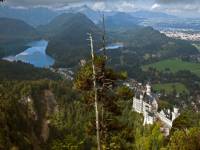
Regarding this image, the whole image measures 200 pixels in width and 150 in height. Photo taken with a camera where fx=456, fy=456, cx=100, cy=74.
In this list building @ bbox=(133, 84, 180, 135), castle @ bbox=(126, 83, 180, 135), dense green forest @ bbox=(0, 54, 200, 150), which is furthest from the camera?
castle @ bbox=(126, 83, 180, 135)

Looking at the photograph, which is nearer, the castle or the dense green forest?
the dense green forest

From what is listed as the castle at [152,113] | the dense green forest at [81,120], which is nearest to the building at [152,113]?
the castle at [152,113]

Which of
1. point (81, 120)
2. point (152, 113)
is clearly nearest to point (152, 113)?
point (152, 113)

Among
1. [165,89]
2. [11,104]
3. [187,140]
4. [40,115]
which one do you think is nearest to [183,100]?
[165,89]

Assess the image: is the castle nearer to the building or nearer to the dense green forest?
the building

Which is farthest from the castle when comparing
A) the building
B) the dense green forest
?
the dense green forest

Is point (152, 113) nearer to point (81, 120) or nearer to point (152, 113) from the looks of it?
point (152, 113)

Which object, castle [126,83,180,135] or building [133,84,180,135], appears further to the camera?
castle [126,83,180,135]

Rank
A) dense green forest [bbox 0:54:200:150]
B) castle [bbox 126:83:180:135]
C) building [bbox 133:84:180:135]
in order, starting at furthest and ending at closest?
castle [bbox 126:83:180:135] → building [bbox 133:84:180:135] → dense green forest [bbox 0:54:200:150]

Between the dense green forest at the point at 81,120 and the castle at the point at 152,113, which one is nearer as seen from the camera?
the dense green forest at the point at 81,120

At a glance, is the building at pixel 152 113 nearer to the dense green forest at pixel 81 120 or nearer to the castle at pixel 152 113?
the castle at pixel 152 113

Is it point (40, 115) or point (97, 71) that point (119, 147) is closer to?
point (97, 71)
